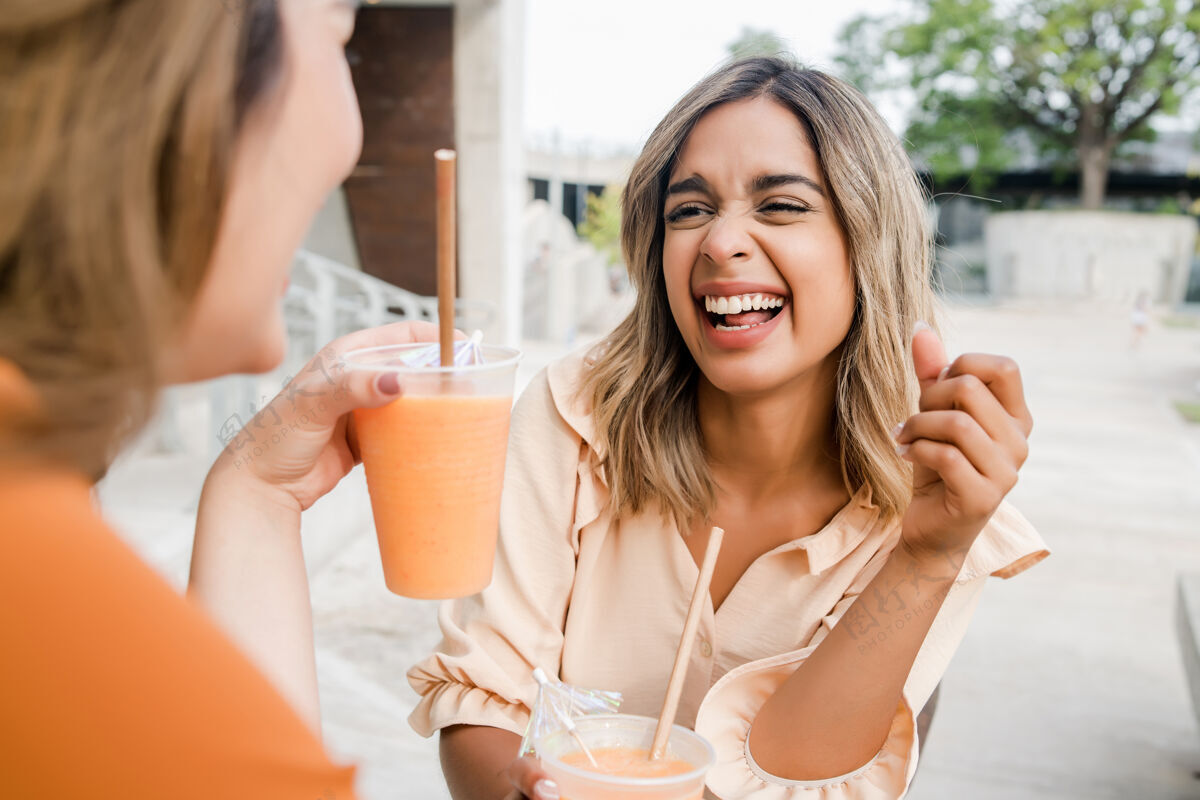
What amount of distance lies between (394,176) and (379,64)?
891 millimetres

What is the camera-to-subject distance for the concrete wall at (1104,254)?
90.6ft

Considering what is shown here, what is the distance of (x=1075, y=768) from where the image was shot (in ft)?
11.2

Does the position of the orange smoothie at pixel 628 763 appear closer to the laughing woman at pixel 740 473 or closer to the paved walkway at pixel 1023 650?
the laughing woman at pixel 740 473

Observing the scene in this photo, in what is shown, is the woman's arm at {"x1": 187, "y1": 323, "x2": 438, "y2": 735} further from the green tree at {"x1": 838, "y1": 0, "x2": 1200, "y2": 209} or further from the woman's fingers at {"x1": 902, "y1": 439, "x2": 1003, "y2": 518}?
the green tree at {"x1": 838, "y1": 0, "x2": 1200, "y2": 209}

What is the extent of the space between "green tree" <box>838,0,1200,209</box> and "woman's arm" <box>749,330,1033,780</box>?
27.0 m

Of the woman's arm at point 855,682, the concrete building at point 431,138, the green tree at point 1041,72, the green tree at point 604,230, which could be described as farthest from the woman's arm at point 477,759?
the green tree at point 1041,72

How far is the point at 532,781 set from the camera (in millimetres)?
1095

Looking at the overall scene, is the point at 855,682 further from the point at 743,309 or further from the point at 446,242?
the point at 446,242

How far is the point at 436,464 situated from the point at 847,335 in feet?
3.40

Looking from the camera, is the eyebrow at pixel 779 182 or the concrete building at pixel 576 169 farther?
the concrete building at pixel 576 169

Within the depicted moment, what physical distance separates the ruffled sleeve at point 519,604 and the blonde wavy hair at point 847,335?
96 millimetres

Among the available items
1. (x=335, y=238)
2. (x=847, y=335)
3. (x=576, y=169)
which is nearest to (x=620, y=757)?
(x=847, y=335)

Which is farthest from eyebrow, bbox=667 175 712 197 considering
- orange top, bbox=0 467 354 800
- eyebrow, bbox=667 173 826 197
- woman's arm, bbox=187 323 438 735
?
orange top, bbox=0 467 354 800

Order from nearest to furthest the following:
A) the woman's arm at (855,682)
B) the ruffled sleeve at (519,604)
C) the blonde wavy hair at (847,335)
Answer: the woman's arm at (855,682) < the ruffled sleeve at (519,604) < the blonde wavy hair at (847,335)
